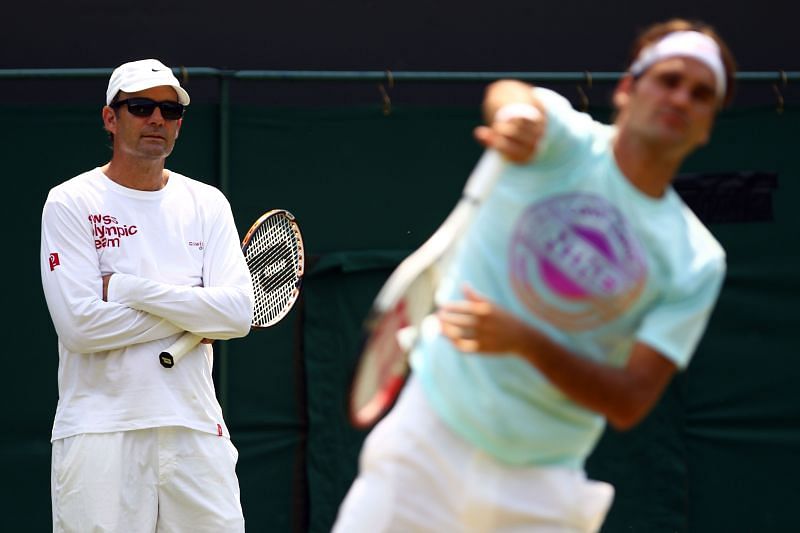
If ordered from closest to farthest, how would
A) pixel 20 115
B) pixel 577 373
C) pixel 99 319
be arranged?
pixel 577 373 < pixel 99 319 < pixel 20 115

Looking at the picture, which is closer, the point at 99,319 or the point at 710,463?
the point at 99,319

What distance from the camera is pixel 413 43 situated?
748cm

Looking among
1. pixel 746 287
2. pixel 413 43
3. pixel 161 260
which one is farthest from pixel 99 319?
pixel 746 287

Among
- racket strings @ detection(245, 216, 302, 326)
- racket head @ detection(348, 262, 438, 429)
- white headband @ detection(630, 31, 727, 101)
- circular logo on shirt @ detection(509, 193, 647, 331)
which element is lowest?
racket strings @ detection(245, 216, 302, 326)

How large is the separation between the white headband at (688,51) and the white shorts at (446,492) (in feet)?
3.35

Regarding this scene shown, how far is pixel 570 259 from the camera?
3.44 meters

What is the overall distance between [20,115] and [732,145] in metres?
3.46

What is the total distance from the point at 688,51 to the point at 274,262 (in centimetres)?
300

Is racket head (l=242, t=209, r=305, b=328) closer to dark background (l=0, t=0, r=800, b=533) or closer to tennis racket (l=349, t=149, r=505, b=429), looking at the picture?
dark background (l=0, t=0, r=800, b=533)

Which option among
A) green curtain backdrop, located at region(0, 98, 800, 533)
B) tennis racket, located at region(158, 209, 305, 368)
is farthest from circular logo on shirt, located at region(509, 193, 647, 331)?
green curtain backdrop, located at region(0, 98, 800, 533)

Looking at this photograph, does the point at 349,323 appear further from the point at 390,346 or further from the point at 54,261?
the point at 390,346

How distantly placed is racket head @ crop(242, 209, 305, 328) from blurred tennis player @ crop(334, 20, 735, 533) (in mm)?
2637

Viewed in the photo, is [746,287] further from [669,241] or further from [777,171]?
[669,241]

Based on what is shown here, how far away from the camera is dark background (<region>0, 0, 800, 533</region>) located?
6746mm
